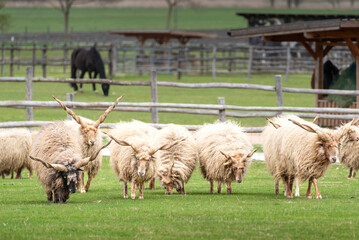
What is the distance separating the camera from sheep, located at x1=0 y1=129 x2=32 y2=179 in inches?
541

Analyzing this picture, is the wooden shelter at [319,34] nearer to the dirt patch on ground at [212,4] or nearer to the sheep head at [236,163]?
the sheep head at [236,163]

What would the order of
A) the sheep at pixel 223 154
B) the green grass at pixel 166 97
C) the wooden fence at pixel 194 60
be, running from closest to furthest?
the sheep at pixel 223 154, the green grass at pixel 166 97, the wooden fence at pixel 194 60

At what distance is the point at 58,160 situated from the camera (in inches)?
400

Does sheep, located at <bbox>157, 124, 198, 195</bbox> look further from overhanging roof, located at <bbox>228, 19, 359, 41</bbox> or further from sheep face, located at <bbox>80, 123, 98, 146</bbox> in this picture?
overhanging roof, located at <bbox>228, 19, 359, 41</bbox>

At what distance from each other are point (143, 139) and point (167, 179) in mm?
775

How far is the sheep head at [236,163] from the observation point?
11297 mm

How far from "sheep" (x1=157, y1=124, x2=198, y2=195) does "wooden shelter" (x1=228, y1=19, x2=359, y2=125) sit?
316 inches

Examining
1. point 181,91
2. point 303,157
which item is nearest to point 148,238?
point 303,157

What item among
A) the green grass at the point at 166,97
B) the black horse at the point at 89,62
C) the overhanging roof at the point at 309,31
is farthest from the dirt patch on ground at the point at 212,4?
the overhanging roof at the point at 309,31

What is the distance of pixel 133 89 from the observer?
33438 millimetres

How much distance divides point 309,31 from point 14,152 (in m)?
9.76

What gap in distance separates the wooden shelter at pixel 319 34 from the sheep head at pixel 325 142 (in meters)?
8.64

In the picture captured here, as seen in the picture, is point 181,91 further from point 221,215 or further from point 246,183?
point 221,215

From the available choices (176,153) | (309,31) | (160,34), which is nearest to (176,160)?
(176,153)
